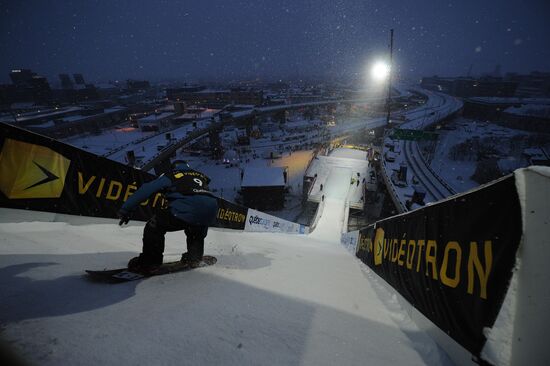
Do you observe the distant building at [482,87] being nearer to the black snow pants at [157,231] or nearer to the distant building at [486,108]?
the distant building at [486,108]

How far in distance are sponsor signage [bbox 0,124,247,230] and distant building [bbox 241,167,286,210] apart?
22826mm

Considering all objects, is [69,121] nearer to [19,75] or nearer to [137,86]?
[19,75]

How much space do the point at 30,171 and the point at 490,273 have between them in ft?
26.6

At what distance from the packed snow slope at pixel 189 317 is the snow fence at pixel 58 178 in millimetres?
1468

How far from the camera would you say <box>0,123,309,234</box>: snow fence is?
5.25 meters

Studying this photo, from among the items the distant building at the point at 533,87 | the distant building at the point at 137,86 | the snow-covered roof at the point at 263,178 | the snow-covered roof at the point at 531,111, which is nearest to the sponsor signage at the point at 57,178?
the snow-covered roof at the point at 263,178

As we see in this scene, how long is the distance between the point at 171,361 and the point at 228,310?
90 centimetres

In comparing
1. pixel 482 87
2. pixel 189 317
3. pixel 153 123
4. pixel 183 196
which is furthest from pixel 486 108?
pixel 189 317

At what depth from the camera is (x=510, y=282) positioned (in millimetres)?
1904

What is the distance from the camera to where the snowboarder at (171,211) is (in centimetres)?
357

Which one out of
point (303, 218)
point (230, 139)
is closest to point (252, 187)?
point (303, 218)

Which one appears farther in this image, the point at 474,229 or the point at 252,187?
the point at 252,187

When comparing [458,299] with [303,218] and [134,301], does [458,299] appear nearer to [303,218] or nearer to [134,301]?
[134,301]

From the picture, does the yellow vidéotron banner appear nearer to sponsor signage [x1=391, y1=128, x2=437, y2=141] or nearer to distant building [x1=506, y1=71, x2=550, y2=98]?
sponsor signage [x1=391, y1=128, x2=437, y2=141]
